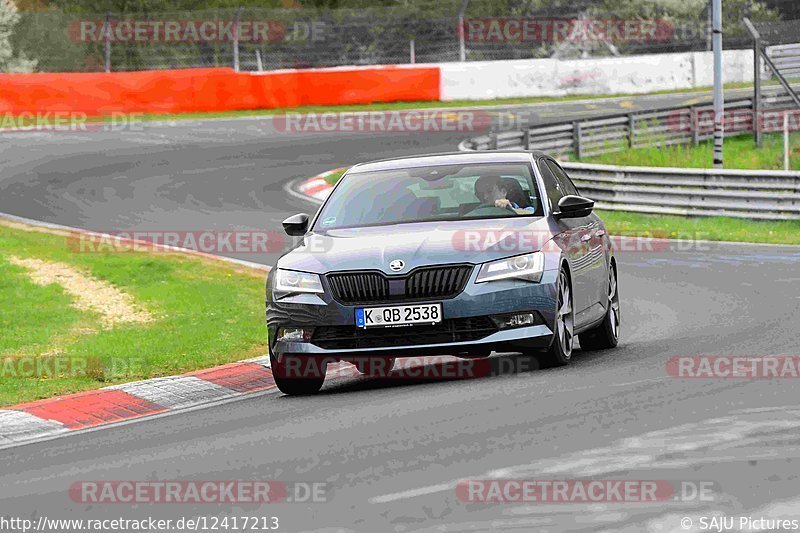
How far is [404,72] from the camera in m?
43.2

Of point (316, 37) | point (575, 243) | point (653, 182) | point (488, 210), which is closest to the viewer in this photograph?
point (488, 210)

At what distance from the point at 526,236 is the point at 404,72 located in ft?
109

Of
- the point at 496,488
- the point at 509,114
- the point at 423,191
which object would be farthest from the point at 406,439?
the point at 509,114

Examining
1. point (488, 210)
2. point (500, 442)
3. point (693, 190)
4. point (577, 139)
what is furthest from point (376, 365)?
Result: point (577, 139)

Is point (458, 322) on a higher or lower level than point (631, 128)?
higher

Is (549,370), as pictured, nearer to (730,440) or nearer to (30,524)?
(730,440)

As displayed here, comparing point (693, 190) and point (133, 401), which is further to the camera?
point (693, 190)

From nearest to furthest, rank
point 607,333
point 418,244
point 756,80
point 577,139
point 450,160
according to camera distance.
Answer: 1. point 418,244
2. point 450,160
3. point 607,333
4. point 577,139
5. point 756,80

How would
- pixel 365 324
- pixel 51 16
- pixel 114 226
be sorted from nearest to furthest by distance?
pixel 365 324 → pixel 114 226 → pixel 51 16

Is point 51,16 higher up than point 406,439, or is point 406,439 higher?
point 51,16

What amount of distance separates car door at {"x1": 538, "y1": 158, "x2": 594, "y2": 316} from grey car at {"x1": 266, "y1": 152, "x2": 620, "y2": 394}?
0.01 metres

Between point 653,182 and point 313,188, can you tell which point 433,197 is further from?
point 313,188

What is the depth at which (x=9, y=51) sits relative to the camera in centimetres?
4644

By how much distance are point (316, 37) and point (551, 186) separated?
31.9 m
